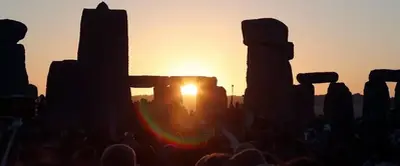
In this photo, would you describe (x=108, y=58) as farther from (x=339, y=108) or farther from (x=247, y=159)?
(x=247, y=159)

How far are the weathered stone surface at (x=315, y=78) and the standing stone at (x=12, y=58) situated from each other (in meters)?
11.4

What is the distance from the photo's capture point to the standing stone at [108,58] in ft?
73.4

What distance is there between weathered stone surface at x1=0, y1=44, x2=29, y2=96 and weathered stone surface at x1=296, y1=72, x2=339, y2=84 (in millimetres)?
11406

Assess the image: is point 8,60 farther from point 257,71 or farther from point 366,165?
point 366,165

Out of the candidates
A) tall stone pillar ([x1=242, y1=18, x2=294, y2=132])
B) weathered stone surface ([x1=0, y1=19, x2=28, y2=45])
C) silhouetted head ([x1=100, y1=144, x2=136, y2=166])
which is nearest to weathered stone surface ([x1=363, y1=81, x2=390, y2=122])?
tall stone pillar ([x1=242, y1=18, x2=294, y2=132])

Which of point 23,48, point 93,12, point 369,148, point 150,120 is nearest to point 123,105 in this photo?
point 150,120

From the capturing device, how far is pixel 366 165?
10.4m

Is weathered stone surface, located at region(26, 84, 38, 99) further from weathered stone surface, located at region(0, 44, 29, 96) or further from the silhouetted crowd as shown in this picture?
the silhouetted crowd

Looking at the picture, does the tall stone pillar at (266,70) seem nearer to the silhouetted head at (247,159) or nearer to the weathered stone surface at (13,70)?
the weathered stone surface at (13,70)

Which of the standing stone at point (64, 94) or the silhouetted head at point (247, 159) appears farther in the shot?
the standing stone at point (64, 94)

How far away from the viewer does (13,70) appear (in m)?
24.4

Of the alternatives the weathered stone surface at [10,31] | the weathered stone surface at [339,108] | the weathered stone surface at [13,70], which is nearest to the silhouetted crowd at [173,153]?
the weathered stone surface at [339,108]

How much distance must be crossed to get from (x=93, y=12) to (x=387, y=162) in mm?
13763

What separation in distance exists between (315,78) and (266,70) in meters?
5.91
